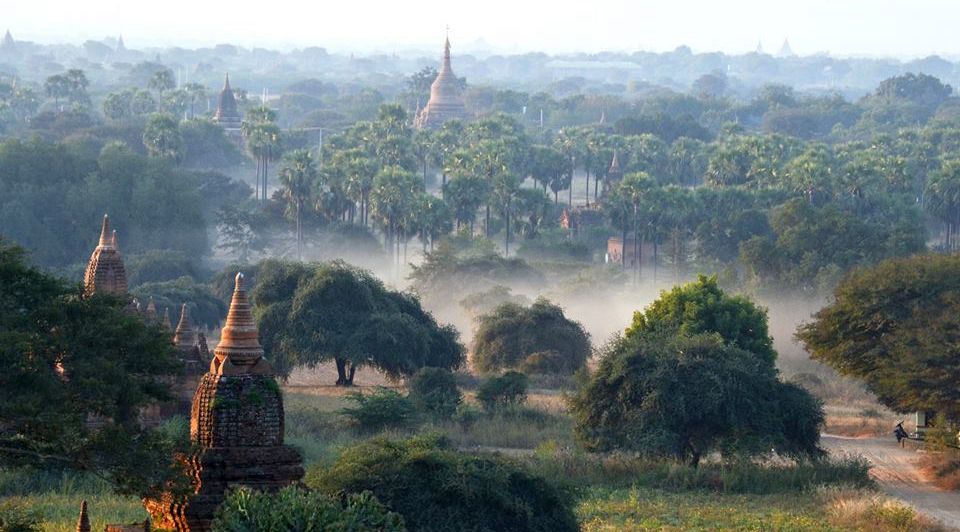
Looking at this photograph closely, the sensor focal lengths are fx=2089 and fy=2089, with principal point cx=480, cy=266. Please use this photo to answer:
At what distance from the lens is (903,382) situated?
42.1 m

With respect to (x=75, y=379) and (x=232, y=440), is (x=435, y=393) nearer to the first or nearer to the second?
(x=75, y=379)

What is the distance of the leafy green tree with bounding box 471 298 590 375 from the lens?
52.8 m

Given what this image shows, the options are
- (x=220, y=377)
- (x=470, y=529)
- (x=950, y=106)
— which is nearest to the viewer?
(x=220, y=377)

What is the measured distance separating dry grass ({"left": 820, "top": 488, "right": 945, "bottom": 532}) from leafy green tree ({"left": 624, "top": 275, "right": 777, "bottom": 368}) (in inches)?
429

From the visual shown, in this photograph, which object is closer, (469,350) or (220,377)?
(220,377)

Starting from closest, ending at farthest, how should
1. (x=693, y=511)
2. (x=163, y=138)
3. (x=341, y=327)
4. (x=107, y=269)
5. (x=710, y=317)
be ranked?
(x=693, y=511), (x=107, y=269), (x=710, y=317), (x=341, y=327), (x=163, y=138)

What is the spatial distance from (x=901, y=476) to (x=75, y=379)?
20949 mm

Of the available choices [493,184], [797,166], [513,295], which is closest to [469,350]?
[513,295]

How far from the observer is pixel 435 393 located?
4441 cm

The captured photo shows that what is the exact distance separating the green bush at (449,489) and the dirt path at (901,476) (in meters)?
8.63

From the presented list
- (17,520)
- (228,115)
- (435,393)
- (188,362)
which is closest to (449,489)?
(17,520)

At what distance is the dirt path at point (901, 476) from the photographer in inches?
1379

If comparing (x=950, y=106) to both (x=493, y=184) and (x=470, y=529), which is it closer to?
(x=493, y=184)

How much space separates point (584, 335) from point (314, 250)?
27961mm
